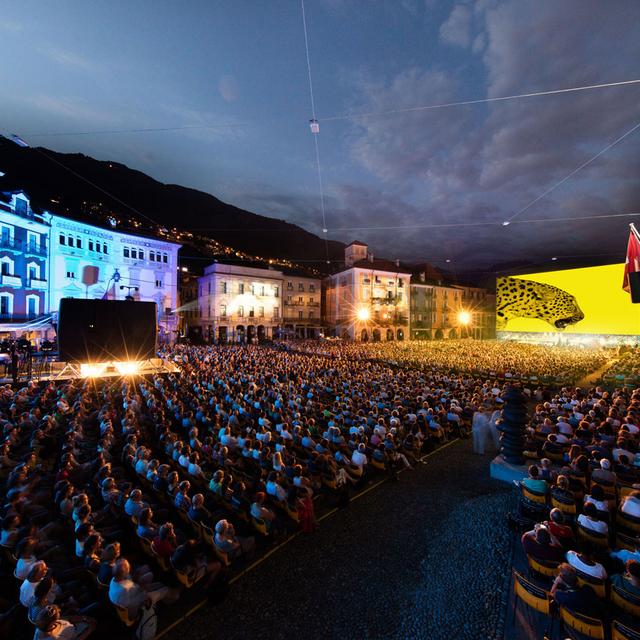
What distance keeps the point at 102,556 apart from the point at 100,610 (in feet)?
Result: 2.01

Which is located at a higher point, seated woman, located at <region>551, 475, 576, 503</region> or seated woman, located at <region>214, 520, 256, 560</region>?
seated woman, located at <region>551, 475, 576, 503</region>

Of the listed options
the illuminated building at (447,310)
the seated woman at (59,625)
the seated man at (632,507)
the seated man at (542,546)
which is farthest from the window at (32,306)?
the illuminated building at (447,310)

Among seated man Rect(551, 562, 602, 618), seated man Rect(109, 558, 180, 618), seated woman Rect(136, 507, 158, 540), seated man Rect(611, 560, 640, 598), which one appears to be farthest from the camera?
seated woman Rect(136, 507, 158, 540)

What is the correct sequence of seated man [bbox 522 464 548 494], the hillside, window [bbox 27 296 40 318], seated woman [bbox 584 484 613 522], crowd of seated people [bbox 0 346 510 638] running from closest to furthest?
crowd of seated people [bbox 0 346 510 638] → seated woman [bbox 584 484 613 522] → seated man [bbox 522 464 548 494] → window [bbox 27 296 40 318] → the hillside

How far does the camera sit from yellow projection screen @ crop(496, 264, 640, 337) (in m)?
35.9

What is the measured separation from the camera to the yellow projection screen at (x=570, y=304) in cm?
3594

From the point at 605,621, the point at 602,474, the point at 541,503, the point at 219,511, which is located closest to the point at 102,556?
the point at 219,511

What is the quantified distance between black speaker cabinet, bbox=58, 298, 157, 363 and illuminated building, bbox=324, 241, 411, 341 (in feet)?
120

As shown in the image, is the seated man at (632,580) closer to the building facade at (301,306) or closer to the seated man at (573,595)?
the seated man at (573,595)

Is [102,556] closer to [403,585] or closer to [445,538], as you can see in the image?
[403,585]

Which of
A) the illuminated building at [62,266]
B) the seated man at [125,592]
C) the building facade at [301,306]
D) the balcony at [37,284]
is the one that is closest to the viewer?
the seated man at [125,592]

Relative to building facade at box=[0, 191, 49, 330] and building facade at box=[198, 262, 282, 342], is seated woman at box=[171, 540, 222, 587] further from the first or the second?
building facade at box=[198, 262, 282, 342]

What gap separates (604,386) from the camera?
61.6 ft

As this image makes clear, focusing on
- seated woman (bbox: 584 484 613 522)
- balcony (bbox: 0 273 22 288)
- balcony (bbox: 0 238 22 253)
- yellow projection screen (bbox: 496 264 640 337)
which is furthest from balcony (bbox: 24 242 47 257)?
yellow projection screen (bbox: 496 264 640 337)
